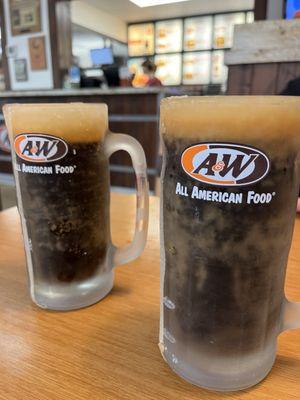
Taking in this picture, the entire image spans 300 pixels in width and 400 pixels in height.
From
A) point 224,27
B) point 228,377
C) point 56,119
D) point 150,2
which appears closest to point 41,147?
point 56,119

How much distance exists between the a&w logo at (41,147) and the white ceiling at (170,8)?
249 inches

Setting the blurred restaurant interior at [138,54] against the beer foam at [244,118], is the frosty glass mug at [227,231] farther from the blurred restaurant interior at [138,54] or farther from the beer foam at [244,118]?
the blurred restaurant interior at [138,54]

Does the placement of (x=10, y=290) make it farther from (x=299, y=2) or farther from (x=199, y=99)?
(x=299, y=2)

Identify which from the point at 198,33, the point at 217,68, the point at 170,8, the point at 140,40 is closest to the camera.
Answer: the point at 170,8

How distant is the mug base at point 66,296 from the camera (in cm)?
43

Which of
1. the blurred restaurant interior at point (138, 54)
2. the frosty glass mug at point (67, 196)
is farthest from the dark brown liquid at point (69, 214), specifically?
the blurred restaurant interior at point (138, 54)

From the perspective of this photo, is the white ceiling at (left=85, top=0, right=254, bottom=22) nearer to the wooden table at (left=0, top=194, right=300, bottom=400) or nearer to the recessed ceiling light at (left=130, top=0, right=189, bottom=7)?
the recessed ceiling light at (left=130, top=0, right=189, bottom=7)

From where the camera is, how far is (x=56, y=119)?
382mm

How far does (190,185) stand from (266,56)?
1.94 metres

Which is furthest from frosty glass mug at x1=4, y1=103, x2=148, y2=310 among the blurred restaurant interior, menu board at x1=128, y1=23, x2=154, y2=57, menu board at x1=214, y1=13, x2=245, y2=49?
menu board at x1=128, y1=23, x2=154, y2=57

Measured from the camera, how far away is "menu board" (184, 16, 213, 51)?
6449mm

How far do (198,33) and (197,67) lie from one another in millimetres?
616

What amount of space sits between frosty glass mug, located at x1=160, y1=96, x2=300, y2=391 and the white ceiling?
6409 millimetres

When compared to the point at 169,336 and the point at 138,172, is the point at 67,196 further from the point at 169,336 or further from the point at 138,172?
the point at 169,336
